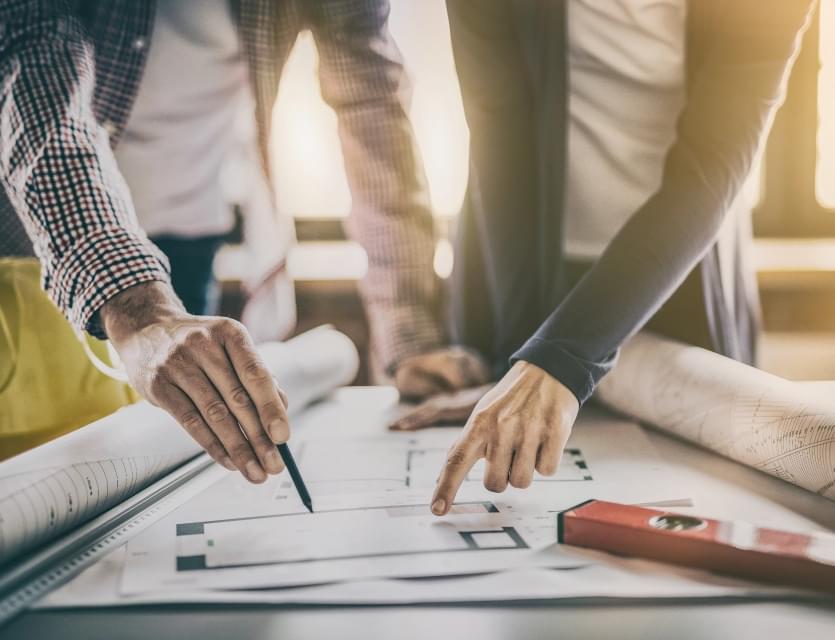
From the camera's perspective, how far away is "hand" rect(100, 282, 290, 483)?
0.51 metres

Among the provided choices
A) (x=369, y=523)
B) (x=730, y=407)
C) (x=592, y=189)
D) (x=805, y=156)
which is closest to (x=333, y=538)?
(x=369, y=523)

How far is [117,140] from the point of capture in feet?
2.93

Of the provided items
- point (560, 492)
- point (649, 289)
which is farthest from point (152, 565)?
point (649, 289)

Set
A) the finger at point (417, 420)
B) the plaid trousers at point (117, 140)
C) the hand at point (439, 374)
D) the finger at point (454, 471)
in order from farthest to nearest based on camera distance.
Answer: the hand at point (439, 374) < the finger at point (417, 420) < the plaid trousers at point (117, 140) < the finger at point (454, 471)

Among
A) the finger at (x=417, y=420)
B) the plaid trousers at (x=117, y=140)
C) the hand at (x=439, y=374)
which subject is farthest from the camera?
the hand at (x=439, y=374)

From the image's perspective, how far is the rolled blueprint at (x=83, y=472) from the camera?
0.44 meters

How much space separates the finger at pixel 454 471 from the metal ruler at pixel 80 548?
21 cm

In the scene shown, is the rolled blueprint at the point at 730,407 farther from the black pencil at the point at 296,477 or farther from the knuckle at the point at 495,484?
the black pencil at the point at 296,477

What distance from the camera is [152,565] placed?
17.0 inches

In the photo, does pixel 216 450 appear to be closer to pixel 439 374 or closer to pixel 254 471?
pixel 254 471

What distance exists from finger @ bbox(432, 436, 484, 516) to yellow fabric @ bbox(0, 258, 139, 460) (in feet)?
1.20

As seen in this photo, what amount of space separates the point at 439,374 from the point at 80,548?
0.52 m

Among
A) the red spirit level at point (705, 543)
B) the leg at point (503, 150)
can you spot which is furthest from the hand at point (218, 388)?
the leg at point (503, 150)

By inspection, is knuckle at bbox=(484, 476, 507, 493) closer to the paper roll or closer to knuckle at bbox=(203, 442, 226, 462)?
knuckle at bbox=(203, 442, 226, 462)
